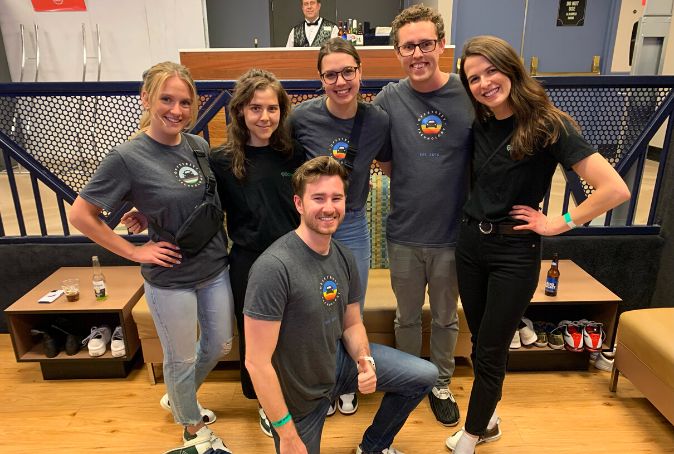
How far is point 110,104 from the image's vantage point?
2832 millimetres

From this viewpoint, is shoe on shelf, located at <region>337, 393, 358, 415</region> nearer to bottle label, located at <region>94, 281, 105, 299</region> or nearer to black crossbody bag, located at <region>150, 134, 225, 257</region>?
black crossbody bag, located at <region>150, 134, 225, 257</region>

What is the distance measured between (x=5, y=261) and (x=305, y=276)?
2441 millimetres

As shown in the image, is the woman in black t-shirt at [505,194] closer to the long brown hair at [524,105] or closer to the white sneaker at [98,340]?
the long brown hair at [524,105]

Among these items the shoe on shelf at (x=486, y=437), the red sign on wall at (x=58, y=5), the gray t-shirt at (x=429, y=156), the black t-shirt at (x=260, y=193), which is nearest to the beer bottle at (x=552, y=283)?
the shoe on shelf at (x=486, y=437)

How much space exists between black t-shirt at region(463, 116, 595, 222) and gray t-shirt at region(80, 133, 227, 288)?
1.04m

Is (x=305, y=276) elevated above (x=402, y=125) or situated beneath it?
situated beneath

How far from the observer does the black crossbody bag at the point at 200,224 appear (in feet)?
5.74

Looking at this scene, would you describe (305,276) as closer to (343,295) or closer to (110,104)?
(343,295)

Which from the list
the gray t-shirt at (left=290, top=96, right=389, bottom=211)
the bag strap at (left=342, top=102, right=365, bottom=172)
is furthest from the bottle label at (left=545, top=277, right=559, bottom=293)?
the bag strap at (left=342, top=102, right=365, bottom=172)

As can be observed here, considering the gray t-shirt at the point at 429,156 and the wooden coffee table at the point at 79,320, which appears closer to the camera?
the gray t-shirt at the point at 429,156

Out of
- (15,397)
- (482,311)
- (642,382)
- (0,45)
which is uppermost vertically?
(0,45)

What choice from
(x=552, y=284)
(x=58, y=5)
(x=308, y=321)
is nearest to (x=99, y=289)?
(x=308, y=321)

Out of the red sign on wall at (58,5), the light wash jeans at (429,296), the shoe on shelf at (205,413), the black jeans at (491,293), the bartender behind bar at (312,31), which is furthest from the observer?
the red sign on wall at (58,5)

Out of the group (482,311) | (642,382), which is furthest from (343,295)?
(642,382)
